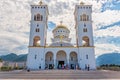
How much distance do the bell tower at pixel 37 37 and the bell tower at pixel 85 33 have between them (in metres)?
9.58

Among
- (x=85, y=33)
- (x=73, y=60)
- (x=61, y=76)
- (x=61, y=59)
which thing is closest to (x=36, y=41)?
(x=61, y=59)

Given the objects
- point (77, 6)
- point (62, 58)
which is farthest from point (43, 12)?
point (62, 58)

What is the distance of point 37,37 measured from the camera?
198ft

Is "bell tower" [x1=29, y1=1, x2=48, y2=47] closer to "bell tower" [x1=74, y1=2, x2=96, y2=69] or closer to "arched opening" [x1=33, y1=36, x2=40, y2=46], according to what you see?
"arched opening" [x1=33, y1=36, x2=40, y2=46]

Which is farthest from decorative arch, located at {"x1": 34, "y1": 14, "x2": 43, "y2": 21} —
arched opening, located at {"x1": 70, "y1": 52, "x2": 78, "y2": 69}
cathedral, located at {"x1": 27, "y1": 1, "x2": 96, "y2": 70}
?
arched opening, located at {"x1": 70, "y1": 52, "x2": 78, "y2": 69}

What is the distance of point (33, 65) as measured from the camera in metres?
54.7

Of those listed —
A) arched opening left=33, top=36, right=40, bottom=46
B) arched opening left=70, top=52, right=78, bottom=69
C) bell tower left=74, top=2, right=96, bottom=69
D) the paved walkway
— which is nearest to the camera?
the paved walkway

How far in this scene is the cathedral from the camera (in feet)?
182

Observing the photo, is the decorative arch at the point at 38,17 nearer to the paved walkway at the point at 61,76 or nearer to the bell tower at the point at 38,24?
the bell tower at the point at 38,24

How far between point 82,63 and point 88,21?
41.5 feet

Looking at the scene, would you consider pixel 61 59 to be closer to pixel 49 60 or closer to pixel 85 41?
Answer: pixel 49 60

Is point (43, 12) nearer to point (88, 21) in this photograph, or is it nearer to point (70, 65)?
point (88, 21)

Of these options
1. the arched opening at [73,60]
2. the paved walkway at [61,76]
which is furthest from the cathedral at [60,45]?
the paved walkway at [61,76]

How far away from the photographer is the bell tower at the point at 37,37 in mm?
55103
